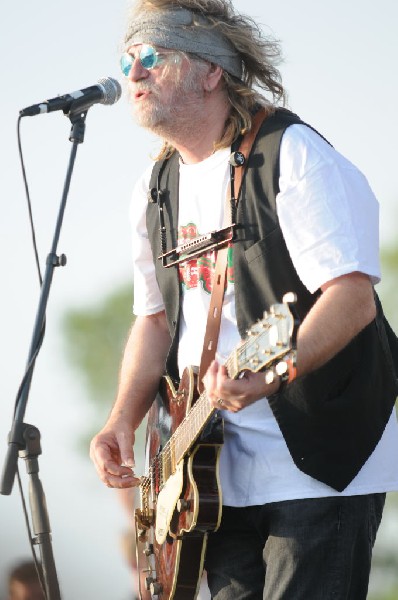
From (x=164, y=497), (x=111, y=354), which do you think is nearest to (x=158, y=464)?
(x=164, y=497)

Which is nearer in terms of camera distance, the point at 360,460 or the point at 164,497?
the point at 360,460

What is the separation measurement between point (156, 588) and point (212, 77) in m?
1.73

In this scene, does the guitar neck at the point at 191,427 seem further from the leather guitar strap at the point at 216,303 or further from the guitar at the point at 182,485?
the leather guitar strap at the point at 216,303

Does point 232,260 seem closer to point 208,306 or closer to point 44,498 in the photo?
point 208,306

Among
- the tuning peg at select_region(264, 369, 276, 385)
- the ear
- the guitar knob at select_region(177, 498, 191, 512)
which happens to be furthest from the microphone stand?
the ear

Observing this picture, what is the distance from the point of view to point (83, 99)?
11.8 ft

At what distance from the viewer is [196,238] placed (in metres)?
3.57

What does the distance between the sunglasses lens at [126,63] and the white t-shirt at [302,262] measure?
19.5 inches

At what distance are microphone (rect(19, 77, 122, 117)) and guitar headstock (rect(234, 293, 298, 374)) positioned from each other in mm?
1109

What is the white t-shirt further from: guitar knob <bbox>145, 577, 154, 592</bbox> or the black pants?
guitar knob <bbox>145, 577, 154, 592</bbox>

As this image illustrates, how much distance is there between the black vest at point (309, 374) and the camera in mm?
3154

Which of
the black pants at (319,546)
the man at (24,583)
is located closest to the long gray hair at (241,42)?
the black pants at (319,546)

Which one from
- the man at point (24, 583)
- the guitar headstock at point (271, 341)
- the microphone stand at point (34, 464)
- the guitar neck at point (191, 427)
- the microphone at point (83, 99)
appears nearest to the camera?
the guitar headstock at point (271, 341)

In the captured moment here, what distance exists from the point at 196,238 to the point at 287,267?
1.36 ft
